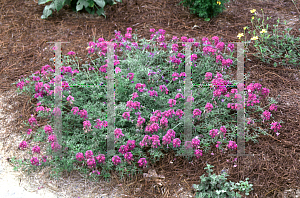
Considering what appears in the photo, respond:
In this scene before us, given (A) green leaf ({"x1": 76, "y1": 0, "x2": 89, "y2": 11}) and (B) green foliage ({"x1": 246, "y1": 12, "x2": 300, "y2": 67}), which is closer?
(B) green foliage ({"x1": 246, "y1": 12, "x2": 300, "y2": 67})

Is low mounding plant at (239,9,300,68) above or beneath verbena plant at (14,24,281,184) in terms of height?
above

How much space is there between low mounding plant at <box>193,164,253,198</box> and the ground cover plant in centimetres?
25

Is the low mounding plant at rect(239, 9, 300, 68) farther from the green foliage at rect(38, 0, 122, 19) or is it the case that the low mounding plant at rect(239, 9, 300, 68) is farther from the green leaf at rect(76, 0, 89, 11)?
the green leaf at rect(76, 0, 89, 11)

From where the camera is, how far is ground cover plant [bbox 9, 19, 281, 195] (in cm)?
274

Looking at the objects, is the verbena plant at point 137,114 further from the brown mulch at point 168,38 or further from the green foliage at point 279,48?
the green foliage at point 279,48

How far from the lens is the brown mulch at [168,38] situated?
271 cm

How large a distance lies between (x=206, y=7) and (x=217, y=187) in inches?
128

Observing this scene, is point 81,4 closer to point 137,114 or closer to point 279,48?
point 137,114

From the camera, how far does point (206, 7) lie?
16.0 ft

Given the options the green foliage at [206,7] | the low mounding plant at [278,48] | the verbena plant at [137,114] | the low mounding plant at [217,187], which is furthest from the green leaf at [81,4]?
the low mounding plant at [217,187]

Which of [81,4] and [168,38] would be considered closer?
[168,38]

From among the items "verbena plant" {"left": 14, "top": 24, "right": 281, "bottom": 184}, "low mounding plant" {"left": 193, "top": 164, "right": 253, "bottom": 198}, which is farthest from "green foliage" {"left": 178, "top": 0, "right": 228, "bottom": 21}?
"low mounding plant" {"left": 193, "top": 164, "right": 253, "bottom": 198}

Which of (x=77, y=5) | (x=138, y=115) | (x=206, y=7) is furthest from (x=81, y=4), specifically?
(x=138, y=115)

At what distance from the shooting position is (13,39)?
4680 mm
